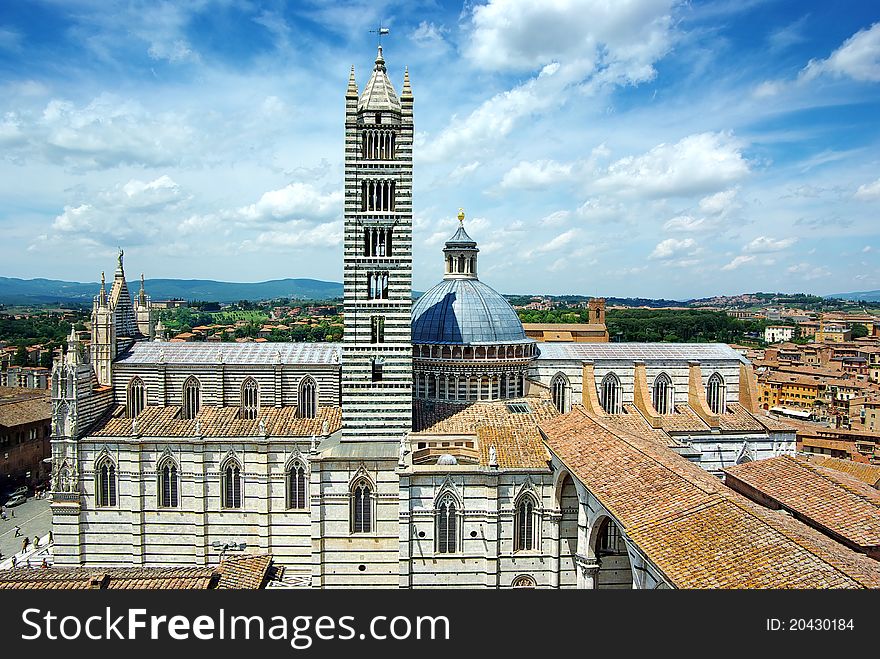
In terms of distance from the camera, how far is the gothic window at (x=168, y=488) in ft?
108

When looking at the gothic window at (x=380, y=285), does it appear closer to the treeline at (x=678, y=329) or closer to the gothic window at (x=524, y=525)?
the gothic window at (x=524, y=525)

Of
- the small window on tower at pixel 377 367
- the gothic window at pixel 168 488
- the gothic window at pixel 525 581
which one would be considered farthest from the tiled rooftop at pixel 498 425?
the gothic window at pixel 168 488

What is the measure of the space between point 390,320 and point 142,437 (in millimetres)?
14143

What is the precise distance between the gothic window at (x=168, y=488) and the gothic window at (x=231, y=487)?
98.6 inches

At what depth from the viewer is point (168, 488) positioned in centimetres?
3306

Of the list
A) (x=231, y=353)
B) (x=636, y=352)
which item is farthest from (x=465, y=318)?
(x=231, y=353)

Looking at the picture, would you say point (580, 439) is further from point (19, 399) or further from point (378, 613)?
point (19, 399)

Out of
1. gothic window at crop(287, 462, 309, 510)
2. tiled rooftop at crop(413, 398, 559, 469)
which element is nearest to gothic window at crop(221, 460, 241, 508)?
gothic window at crop(287, 462, 309, 510)

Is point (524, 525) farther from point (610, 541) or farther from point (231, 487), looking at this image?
point (231, 487)

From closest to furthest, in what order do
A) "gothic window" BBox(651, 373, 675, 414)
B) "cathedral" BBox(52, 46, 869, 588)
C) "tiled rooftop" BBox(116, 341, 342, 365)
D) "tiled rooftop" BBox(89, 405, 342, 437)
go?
"cathedral" BBox(52, 46, 869, 588) → "tiled rooftop" BBox(89, 405, 342, 437) → "tiled rooftop" BBox(116, 341, 342, 365) → "gothic window" BBox(651, 373, 675, 414)

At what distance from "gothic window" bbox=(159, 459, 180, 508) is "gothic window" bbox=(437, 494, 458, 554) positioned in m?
14.7

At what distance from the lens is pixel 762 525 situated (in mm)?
15750

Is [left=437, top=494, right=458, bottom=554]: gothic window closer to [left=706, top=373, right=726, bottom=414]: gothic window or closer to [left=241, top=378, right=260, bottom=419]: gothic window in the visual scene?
[left=241, top=378, right=260, bottom=419]: gothic window

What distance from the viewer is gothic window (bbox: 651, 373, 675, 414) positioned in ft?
128
